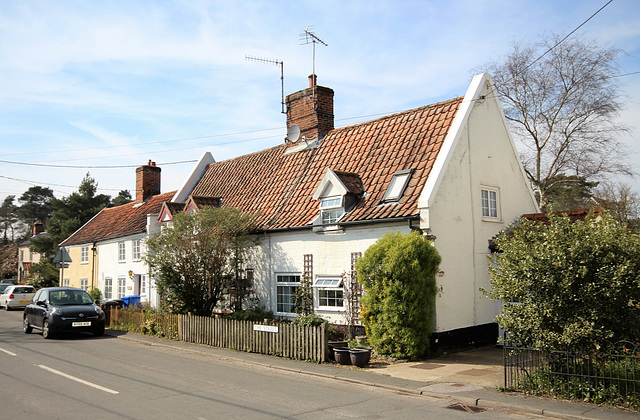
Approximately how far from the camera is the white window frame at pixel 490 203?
1617 centimetres

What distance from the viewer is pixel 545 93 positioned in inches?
1076

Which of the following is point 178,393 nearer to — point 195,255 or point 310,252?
point 310,252

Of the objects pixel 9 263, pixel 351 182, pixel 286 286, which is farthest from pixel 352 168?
pixel 9 263

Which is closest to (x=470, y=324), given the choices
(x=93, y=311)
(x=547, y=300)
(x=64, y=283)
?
(x=547, y=300)

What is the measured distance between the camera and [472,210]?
15406 millimetres

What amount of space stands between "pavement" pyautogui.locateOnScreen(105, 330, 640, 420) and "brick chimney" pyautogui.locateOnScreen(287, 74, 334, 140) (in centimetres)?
994

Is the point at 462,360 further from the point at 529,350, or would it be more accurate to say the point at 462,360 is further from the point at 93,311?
the point at 93,311

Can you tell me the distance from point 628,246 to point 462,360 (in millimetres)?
5620

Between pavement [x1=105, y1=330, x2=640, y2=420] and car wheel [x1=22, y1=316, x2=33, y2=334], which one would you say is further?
car wheel [x1=22, y1=316, x2=33, y2=334]

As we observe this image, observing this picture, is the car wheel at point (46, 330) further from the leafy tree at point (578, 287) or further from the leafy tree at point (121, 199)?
the leafy tree at point (121, 199)

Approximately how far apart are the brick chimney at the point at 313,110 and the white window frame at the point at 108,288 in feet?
52.4

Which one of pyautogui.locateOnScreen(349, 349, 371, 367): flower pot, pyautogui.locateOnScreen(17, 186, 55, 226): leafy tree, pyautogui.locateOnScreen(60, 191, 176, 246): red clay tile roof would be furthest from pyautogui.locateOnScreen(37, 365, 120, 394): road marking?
pyautogui.locateOnScreen(17, 186, 55, 226): leafy tree

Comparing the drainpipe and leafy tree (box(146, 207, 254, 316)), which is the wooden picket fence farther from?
the drainpipe

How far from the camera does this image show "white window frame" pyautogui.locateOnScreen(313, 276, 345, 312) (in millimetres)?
15320
